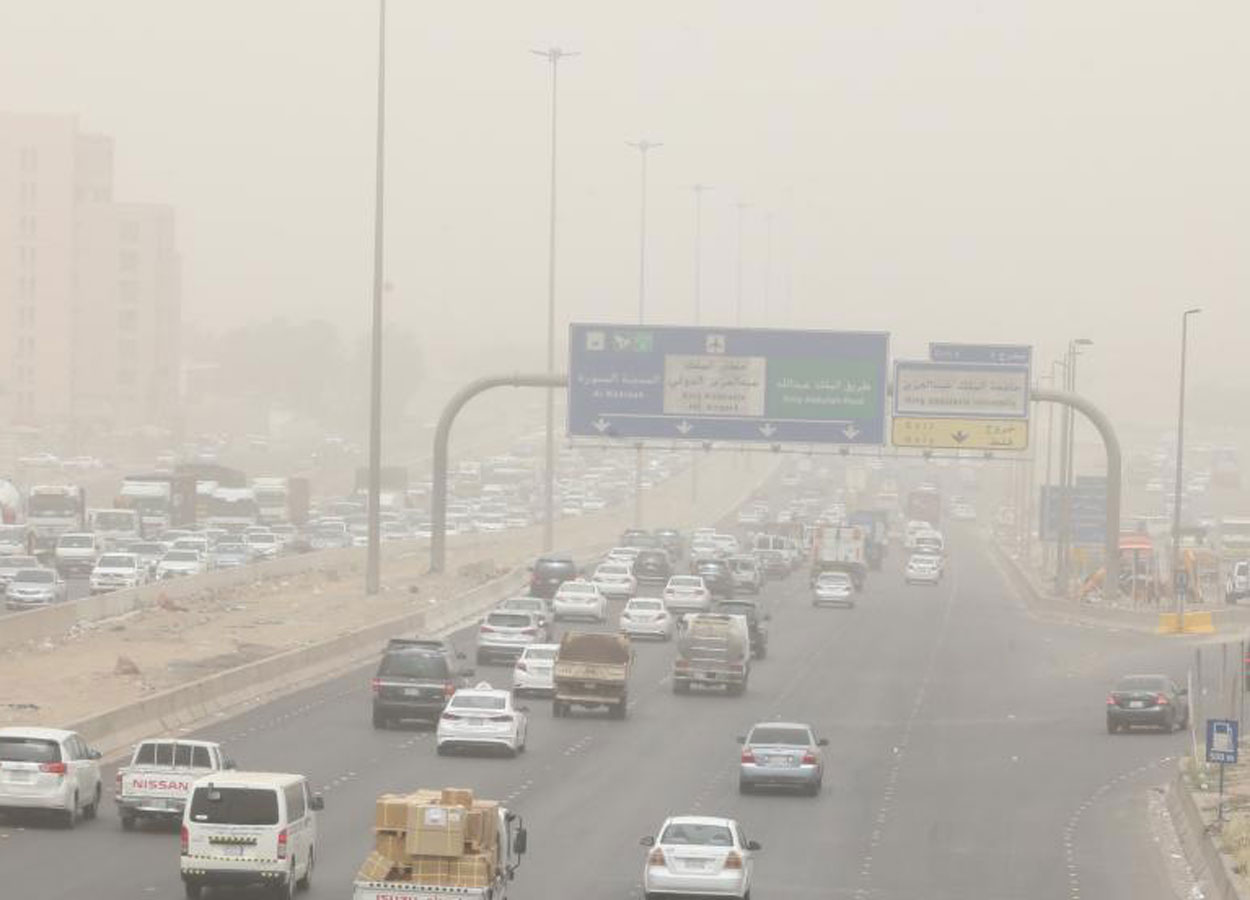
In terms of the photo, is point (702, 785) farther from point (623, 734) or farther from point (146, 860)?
point (146, 860)

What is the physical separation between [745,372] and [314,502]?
120856mm

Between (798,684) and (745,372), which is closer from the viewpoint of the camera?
(798,684)

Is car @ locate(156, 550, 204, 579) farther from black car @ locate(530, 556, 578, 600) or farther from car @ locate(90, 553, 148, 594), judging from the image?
black car @ locate(530, 556, 578, 600)

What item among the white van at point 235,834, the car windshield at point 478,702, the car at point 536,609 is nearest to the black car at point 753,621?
the car at point 536,609

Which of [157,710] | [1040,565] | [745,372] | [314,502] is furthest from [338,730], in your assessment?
[314,502]

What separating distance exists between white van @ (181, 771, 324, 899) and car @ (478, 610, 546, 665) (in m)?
35.4

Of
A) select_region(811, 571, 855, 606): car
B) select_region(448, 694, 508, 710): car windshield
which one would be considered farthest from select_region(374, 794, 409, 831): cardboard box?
select_region(811, 571, 855, 606): car

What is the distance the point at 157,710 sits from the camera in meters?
44.9

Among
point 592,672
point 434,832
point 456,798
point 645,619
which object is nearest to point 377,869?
point 434,832

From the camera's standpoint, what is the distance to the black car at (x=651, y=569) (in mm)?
97875

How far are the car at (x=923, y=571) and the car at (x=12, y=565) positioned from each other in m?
41.3

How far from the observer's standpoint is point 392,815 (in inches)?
955

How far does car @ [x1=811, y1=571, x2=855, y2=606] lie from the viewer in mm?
89750

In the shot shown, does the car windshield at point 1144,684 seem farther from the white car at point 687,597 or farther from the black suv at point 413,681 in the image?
the white car at point 687,597
